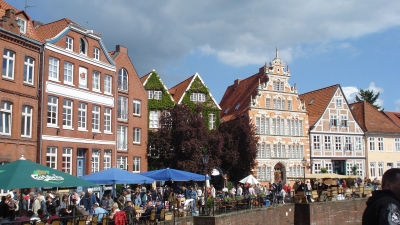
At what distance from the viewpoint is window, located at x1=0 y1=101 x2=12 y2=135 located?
2512 centimetres

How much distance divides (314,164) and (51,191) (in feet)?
98.0

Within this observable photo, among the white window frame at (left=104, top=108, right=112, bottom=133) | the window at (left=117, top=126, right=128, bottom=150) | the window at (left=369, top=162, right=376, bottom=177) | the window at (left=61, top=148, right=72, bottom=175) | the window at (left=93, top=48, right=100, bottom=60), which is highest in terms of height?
the window at (left=93, top=48, right=100, bottom=60)

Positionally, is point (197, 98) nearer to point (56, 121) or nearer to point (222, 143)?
point (222, 143)

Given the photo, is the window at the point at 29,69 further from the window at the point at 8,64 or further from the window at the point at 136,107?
the window at the point at 136,107

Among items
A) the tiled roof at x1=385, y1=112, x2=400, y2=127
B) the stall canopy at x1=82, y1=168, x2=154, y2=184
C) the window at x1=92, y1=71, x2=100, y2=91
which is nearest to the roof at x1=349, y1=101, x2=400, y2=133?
the tiled roof at x1=385, y1=112, x2=400, y2=127

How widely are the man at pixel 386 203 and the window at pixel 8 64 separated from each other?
24.2m

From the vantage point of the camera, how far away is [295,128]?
161 feet

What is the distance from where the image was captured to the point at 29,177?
1299 cm

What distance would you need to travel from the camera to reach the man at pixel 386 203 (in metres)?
4.21

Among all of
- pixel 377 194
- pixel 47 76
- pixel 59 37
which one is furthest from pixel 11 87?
pixel 377 194

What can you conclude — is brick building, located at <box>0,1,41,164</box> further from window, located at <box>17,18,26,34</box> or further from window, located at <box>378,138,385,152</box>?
window, located at <box>378,138,385,152</box>

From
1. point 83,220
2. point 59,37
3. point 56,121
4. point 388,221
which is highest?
point 59,37

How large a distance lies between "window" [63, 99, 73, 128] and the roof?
1399 inches

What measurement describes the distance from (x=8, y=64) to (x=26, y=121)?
3338 mm
